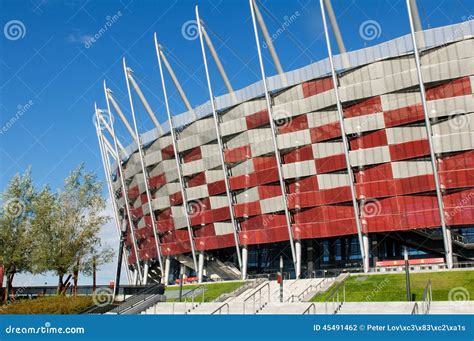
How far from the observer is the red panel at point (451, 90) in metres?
49.4

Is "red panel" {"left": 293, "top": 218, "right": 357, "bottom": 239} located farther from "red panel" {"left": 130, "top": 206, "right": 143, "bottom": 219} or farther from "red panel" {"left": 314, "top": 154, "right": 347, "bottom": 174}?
"red panel" {"left": 130, "top": 206, "right": 143, "bottom": 219}

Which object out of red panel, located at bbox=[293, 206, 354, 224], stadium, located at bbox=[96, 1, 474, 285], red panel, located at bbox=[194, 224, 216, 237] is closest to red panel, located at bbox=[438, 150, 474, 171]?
stadium, located at bbox=[96, 1, 474, 285]

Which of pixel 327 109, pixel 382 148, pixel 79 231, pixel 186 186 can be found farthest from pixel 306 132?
pixel 79 231

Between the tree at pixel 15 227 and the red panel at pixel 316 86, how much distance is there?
95.3ft

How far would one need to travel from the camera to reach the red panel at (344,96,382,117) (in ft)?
174

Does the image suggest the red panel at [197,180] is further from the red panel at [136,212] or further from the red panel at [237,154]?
the red panel at [136,212]

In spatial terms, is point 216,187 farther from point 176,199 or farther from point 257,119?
point 257,119

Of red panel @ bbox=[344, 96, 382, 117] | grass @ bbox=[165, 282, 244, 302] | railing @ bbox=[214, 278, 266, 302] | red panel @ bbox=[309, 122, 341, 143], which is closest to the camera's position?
railing @ bbox=[214, 278, 266, 302]

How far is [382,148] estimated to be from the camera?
2094 inches

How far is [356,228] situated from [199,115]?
72.3 feet

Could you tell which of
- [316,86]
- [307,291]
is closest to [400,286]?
[307,291]

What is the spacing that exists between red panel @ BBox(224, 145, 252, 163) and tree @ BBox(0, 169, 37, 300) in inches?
806

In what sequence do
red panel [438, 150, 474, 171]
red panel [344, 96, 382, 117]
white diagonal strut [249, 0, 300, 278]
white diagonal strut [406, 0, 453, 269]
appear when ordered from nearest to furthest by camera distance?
white diagonal strut [406, 0, 453, 269] → red panel [438, 150, 474, 171] → red panel [344, 96, 382, 117] → white diagonal strut [249, 0, 300, 278]

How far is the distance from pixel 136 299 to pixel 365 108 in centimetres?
2708
